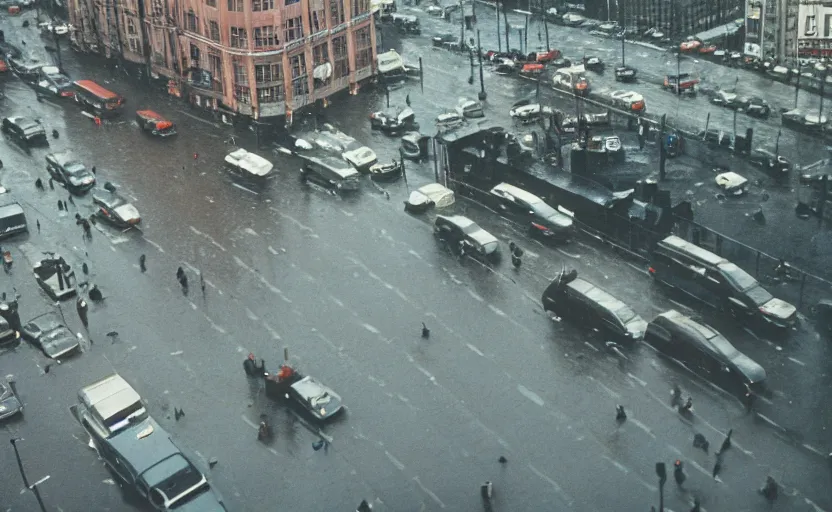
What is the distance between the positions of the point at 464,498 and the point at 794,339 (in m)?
27.7

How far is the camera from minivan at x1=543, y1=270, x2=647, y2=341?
75.9 m

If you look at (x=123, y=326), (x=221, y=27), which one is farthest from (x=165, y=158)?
(x=123, y=326)

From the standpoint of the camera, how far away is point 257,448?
68.5 metres

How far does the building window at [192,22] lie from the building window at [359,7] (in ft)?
56.0

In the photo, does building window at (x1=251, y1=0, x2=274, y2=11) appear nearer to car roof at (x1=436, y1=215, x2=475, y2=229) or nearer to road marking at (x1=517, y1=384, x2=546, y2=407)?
car roof at (x1=436, y1=215, x2=475, y2=229)

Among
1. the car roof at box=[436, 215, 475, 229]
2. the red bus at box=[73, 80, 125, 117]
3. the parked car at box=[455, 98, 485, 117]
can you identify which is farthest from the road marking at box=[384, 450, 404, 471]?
the red bus at box=[73, 80, 125, 117]

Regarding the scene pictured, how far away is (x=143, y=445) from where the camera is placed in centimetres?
6575

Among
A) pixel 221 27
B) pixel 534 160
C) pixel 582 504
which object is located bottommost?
pixel 582 504

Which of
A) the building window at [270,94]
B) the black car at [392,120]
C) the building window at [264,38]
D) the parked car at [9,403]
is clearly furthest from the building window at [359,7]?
the parked car at [9,403]

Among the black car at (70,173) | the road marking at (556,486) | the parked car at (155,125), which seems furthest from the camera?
the parked car at (155,125)

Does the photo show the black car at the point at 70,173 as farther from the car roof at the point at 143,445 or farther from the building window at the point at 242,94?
the car roof at the point at 143,445

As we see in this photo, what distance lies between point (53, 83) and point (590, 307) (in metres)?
75.5

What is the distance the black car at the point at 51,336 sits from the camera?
78.4 m

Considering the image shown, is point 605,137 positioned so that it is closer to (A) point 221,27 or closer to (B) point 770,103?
(B) point 770,103
